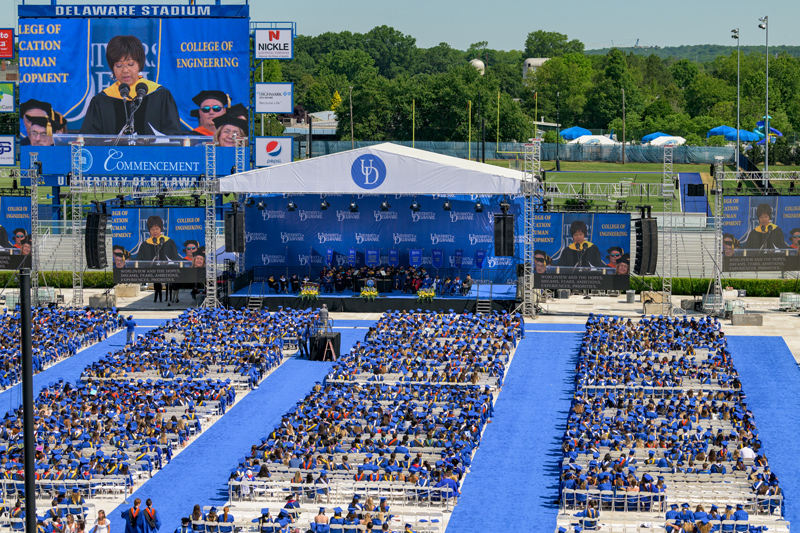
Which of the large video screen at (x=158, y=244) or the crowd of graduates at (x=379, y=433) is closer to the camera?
the crowd of graduates at (x=379, y=433)

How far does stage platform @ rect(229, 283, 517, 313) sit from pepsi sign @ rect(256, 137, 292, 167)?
12297mm

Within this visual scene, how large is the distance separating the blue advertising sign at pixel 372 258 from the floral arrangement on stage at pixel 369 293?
3.57 meters

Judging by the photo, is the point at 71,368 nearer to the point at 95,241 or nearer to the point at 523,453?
the point at 95,241

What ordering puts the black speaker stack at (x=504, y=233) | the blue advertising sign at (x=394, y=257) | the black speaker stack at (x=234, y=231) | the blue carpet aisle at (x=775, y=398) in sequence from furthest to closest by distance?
the blue advertising sign at (x=394, y=257), the black speaker stack at (x=234, y=231), the black speaker stack at (x=504, y=233), the blue carpet aisle at (x=775, y=398)

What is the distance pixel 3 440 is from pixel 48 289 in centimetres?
2460

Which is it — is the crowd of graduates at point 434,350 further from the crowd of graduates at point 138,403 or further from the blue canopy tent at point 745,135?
the blue canopy tent at point 745,135

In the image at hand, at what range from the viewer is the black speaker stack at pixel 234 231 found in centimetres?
4744

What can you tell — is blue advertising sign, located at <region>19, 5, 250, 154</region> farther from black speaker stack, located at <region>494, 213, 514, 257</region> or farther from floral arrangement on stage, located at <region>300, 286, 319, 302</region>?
black speaker stack, located at <region>494, 213, 514, 257</region>

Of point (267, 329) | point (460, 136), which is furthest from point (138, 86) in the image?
point (460, 136)

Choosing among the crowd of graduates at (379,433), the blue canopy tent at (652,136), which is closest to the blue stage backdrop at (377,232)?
the crowd of graduates at (379,433)

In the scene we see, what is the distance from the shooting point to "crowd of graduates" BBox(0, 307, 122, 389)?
36.7m

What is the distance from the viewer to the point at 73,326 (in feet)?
138

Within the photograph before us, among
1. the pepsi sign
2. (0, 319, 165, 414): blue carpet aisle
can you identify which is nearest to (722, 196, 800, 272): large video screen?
(0, 319, 165, 414): blue carpet aisle

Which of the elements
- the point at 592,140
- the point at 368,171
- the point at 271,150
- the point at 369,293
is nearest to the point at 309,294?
the point at 369,293
